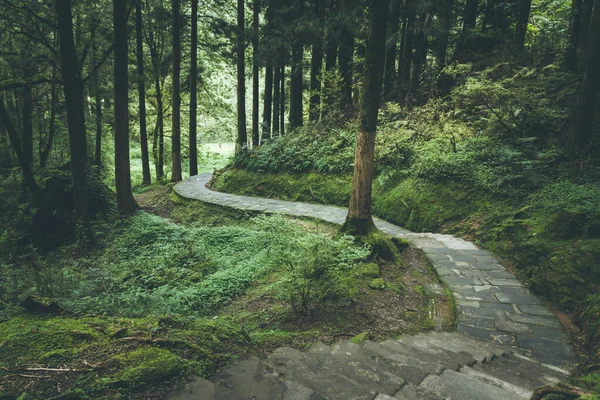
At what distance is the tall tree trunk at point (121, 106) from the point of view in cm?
920

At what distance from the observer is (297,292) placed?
4.45 meters

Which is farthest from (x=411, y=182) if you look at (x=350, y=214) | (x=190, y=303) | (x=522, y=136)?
(x=190, y=303)

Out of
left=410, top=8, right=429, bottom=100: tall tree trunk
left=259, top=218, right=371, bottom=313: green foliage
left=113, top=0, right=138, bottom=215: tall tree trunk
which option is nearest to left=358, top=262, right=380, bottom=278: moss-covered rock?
left=259, top=218, right=371, bottom=313: green foliage

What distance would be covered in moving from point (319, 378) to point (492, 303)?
3.60 metres

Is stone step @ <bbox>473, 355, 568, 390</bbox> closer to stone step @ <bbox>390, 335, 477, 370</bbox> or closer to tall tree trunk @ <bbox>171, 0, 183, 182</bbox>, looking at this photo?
stone step @ <bbox>390, 335, 477, 370</bbox>

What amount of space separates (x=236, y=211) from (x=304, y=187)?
2660mm

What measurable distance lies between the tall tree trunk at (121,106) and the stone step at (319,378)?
915 cm

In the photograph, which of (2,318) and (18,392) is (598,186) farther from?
(2,318)

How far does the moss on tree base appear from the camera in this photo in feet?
20.3

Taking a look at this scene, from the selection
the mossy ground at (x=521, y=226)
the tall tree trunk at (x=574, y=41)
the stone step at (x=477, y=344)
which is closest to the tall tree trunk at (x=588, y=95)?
the mossy ground at (x=521, y=226)

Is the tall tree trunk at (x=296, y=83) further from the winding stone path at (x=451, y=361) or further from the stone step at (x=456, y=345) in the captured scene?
the stone step at (x=456, y=345)

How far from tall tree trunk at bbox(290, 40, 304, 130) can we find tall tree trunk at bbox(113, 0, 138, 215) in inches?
294

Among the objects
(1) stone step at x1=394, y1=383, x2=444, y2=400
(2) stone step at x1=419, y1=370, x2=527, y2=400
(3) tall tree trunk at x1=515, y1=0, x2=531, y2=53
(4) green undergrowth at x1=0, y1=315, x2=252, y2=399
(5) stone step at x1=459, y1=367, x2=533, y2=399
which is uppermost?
(3) tall tree trunk at x1=515, y1=0, x2=531, y2=53

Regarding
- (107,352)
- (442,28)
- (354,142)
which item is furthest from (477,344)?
(442,28)
